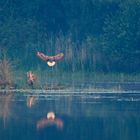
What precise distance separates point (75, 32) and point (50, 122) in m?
30.1

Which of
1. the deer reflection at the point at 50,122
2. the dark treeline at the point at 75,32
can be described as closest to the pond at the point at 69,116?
the deer reflection at the point at 50,122

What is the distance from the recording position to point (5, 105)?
2506 cm

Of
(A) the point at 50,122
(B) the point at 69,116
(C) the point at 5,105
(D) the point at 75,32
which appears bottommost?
(A) the point at 50,122

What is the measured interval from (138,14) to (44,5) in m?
9.37

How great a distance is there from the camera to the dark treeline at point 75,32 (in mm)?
43844

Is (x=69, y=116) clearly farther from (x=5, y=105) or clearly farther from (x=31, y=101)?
(x=31, y=101)

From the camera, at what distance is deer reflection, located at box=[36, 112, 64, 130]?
19.8 m

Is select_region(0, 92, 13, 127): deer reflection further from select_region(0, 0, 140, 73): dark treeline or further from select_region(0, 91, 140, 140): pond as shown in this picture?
select_region(0, 0, 140, 73): dark treeline

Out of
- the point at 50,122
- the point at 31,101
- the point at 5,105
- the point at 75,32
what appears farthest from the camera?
the point at 75,32

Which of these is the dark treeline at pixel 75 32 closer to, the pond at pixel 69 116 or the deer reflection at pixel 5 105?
the deer reflection at pixel 5 105

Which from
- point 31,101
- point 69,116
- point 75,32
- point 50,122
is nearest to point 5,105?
point 31,101

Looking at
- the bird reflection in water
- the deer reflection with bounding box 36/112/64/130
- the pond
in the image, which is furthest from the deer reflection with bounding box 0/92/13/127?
the deer reflection with bounding box 36/112/64/130

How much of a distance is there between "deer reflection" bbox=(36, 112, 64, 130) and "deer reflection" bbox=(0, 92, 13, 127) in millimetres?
863

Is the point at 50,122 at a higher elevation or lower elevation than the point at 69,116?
lower
